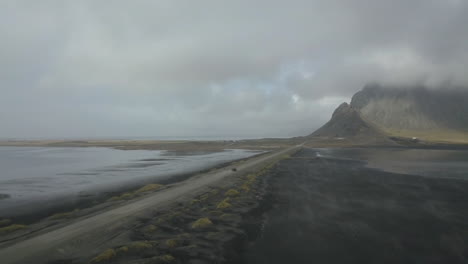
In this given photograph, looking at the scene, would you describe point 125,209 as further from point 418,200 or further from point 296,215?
point 418,200

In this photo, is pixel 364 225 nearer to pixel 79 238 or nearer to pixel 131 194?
pixel 79 238

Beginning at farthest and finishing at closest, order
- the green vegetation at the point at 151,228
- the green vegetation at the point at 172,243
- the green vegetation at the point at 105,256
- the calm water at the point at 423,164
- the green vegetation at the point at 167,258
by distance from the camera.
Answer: the calm water at the point at 423,164
the green vegetation at the point at 151,228
the green vegetation at the point at 172,243
the green vegetation at the point at 167,258
the green vegetation at the point at 105,256

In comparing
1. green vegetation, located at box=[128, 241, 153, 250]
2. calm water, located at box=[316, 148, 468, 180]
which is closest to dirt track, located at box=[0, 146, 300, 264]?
green vegetation, located at box=[128, 241, 153, 250]

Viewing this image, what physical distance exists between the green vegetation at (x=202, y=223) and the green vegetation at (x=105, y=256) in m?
6.24

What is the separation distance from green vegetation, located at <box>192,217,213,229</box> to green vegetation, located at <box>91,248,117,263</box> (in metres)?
6.24

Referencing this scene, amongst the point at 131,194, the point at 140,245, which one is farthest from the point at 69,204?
the point at 140,245

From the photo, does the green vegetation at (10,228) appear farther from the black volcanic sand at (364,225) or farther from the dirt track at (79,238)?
the black volcanic sand at (364,225)

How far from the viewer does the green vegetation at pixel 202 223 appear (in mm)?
19041

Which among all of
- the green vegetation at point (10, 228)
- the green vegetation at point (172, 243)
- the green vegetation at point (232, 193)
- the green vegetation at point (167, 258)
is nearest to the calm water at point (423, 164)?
the green vegetation at point (232, 193)

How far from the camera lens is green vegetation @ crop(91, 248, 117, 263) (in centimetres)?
1313

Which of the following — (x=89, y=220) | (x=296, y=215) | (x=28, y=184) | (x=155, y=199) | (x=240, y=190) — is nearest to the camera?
(x=89, y=220)

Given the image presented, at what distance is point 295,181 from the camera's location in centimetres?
4019

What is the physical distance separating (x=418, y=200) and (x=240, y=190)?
65.3ft

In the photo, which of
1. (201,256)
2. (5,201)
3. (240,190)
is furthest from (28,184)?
(201,256)
